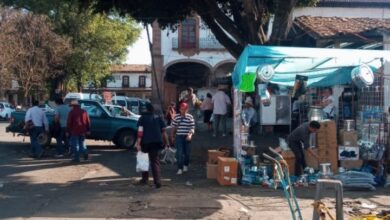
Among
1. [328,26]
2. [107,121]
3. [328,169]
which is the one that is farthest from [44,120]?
[328,26]

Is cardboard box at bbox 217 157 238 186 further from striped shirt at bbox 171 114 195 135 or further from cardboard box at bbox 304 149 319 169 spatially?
cardboard box at bbox 304 149 319 169

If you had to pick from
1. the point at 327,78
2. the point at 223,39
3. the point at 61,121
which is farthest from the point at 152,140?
the point at 223,39

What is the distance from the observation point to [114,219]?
30.7 ft

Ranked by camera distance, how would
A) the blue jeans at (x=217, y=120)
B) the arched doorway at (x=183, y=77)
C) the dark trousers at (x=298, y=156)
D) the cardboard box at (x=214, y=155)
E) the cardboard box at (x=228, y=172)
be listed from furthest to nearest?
the arched doorway at (x=183, y=77) → the blue jeans at (x=217, y=120) → the cardboard box at (x=214, y=155) → the dark trousers at (x=298, y=156) → the cardboard box at (x=228, y=172)

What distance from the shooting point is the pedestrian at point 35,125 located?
17.0m

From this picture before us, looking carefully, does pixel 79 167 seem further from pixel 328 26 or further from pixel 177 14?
pixel 328 26

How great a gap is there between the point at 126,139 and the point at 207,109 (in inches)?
213

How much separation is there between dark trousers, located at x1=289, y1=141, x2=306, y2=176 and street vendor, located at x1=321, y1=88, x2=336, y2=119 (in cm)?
192

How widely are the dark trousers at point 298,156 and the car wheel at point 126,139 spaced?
28.5 feet

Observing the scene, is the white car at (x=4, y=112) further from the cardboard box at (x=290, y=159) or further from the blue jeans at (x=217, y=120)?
the cardboard box at (x=290, y=159)

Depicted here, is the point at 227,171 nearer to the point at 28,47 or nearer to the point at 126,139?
the point at 126,139

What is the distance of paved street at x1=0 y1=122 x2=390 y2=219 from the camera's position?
32.2 feet

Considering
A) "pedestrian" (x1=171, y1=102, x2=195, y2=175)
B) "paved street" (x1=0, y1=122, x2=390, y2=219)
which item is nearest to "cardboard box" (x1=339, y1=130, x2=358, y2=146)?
"paved street" (x1=0, y1=122, x2=390, y2=219)

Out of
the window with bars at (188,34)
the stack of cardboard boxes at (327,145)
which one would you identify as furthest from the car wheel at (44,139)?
the window with bars at (188,34)
